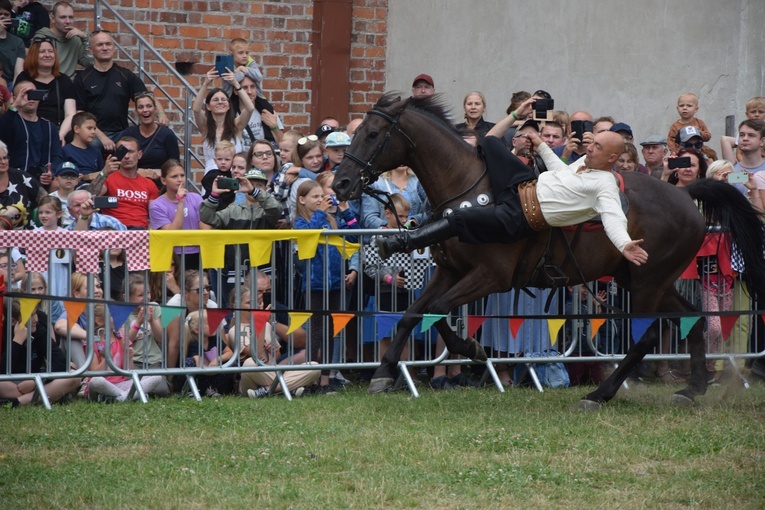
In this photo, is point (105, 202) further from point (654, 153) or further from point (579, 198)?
point (654, 153)

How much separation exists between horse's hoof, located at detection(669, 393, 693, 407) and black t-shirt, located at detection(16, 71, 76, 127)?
7.07 m

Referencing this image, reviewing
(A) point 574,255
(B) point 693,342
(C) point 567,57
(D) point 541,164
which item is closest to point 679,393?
Result: (B) point 693,342

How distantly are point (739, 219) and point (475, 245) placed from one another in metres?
2.33

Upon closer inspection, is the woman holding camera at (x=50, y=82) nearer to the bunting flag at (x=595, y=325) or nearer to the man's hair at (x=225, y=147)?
the man's hair at (x=225, y=147)

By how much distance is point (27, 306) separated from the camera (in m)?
8.35

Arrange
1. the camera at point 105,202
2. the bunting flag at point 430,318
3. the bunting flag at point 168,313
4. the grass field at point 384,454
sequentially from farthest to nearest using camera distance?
the camera at point 105,202, the bunting flag at point 168,313, the bunting flag at point 430,318, the grass field at point 384,454

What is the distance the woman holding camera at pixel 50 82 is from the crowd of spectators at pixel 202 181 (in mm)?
15

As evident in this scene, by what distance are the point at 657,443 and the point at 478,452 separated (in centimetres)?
117

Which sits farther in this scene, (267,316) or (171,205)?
(171,205)

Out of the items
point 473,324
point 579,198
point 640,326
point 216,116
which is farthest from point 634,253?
point 216,116

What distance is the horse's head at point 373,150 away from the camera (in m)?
8.43

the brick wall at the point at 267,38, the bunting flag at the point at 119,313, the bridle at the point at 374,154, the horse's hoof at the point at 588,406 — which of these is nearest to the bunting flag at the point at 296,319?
the bridle at the point at 374,154

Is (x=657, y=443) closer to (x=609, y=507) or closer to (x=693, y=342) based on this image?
(x=609, y=507)

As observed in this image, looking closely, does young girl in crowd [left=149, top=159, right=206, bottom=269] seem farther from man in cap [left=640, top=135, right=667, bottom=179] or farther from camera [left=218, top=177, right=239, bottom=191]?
man in cap [left=640, top=135, right=667, bottom=179]
